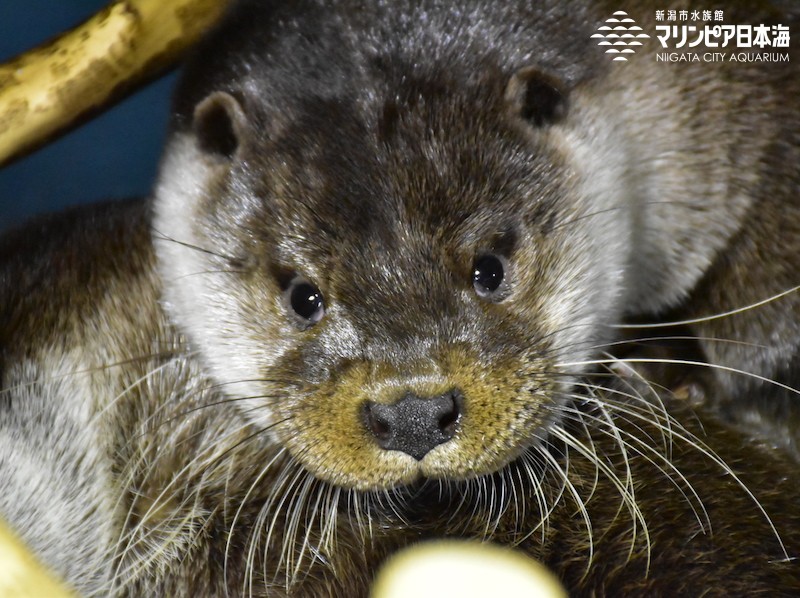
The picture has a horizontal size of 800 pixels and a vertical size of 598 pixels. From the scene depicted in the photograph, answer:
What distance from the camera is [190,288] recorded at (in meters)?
1.67

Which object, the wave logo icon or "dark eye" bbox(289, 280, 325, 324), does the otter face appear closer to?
"dark eye" bbox(289, 280, 325, 324)

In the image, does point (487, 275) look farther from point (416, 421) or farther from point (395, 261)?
point (416, 421)

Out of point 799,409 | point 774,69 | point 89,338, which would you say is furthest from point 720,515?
point 89,338

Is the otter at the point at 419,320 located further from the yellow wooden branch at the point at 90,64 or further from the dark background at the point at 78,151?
the dark background at the point at 78,151

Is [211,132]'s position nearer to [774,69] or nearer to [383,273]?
[383,273]

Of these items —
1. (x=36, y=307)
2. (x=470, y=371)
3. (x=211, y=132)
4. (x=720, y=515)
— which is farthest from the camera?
(x=36, y=307)

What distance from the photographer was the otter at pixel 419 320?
56.8 inches

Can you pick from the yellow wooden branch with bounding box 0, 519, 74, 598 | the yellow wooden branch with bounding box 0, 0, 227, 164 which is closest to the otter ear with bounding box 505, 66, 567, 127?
the yellow wooden branch with bounding box 0, 0, 227, 164

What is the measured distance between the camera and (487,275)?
1.48 meters

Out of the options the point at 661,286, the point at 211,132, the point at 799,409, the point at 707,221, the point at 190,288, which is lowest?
the point at 799,409

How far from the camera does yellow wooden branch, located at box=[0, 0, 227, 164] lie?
1.74m

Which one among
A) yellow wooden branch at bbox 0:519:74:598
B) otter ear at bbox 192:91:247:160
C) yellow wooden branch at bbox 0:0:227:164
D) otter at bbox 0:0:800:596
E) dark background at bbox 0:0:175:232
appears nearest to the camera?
yellow wooden branch at bbox 0:519:74:598

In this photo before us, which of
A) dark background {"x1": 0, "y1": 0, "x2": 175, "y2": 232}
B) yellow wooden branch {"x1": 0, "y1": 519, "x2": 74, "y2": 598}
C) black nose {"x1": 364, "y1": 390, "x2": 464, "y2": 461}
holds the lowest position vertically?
yellow wooden branch {"x1": 0, "y1": 519, "x2": 74, "y2": 598}

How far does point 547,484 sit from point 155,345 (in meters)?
0.68
